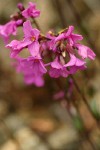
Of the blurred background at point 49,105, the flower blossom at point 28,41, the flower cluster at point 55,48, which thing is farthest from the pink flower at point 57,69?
the blurred background at point 49,105

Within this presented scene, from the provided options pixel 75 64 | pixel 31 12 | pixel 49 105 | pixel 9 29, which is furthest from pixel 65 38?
pixel 49 105

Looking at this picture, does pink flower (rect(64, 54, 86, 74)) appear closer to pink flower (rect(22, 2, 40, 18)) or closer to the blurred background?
pink flower (rect(22, 2, 40, 18))

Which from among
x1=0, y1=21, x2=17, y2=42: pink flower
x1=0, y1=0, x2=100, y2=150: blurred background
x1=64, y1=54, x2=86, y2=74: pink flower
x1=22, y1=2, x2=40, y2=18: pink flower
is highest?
x1=22, y1=2, x2=40, y2=18: pink flower

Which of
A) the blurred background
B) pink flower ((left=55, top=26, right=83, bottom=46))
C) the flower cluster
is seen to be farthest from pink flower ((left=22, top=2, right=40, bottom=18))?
the blurred background

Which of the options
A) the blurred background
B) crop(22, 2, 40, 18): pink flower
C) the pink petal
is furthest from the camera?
the blurred background

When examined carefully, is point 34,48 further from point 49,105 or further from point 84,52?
point 49,105

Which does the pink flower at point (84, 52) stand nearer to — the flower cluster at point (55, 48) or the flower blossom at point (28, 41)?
the flower cluster at point (55, 48)

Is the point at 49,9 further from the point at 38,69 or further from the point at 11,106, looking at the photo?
the point at 38,69

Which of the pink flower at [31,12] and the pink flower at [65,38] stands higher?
the pink flower at [31,12]
